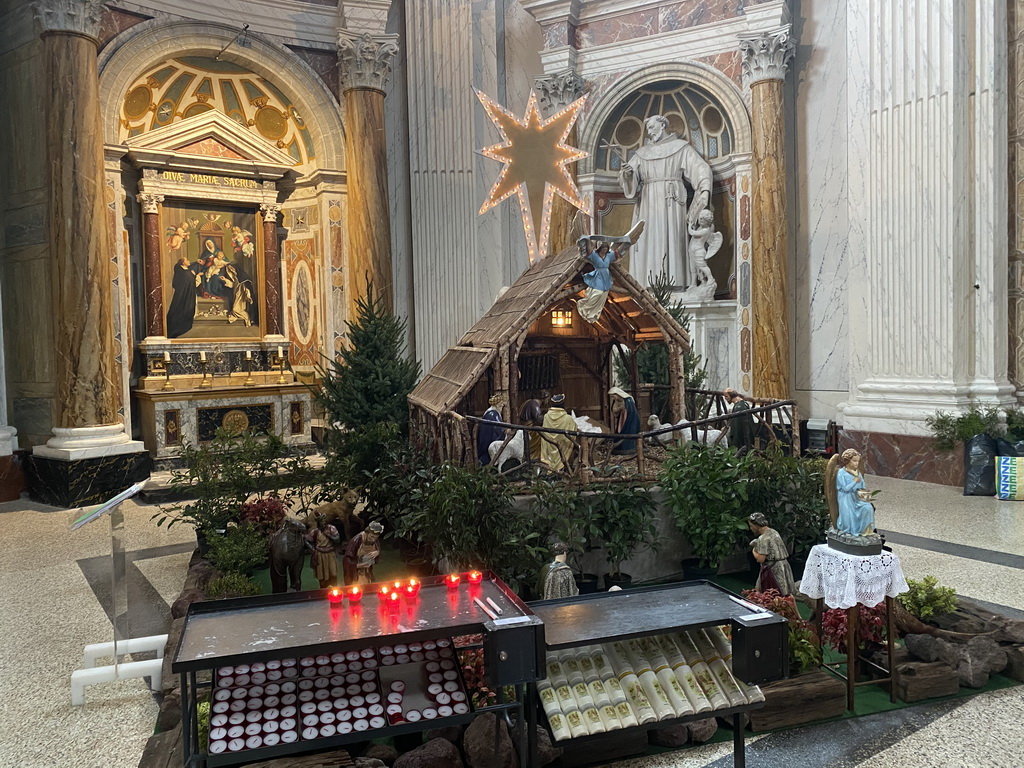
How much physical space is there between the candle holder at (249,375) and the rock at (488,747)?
964 centimetres

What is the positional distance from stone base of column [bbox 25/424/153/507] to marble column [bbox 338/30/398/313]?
13.6 feet

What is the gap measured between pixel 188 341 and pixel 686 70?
29.5 feet

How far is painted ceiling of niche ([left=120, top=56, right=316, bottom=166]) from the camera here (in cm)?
1242

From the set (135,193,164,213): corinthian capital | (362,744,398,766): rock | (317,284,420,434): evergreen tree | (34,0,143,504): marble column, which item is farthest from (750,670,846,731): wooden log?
(135,193,164,213): corinthian capital

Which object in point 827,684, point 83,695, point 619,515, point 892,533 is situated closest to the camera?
point 827,684

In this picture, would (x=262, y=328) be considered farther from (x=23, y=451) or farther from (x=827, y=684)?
(x=827, y=684)

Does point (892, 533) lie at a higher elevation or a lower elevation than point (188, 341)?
lower

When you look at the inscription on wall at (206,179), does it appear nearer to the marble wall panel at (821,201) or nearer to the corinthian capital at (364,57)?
the corinthian capital at (364,57)

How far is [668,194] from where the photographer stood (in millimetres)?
13727

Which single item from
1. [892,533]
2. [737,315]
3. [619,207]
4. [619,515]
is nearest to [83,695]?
[619,515]

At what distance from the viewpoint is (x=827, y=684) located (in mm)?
4332

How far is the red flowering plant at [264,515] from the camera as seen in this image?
7.55 m

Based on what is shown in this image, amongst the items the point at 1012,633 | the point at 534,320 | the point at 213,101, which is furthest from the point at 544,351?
the point at 213,101

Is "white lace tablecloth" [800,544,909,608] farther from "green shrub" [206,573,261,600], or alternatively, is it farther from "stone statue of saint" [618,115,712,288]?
"stone statue of saint" [618,115,712,288]
